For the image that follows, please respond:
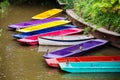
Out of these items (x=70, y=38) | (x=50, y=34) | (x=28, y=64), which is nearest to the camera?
(x=28, y=64)

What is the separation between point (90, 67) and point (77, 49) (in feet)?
6.95

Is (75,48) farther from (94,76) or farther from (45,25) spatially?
(45,25)

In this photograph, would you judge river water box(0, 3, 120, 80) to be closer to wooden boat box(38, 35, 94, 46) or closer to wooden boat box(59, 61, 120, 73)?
wooden boat box(59, 61, 120, 73)

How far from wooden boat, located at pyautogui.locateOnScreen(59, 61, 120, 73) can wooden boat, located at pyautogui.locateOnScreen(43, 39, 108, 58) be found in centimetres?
96

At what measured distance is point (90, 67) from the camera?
10047mm

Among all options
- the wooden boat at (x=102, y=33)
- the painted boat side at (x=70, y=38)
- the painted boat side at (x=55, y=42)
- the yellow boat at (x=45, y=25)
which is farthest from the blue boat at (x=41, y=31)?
the painted boat side at (x=70, y=38)

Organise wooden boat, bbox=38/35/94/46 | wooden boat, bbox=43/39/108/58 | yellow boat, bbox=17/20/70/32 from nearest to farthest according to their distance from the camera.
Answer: wooden boat, bbox=43/39/108/58
wooden boat, bbox=38/35/94/46
yellow boat, bbox=17/20/70/32

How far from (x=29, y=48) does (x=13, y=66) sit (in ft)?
6.94

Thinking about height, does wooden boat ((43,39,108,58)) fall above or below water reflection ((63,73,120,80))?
above

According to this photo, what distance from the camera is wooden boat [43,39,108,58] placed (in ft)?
36.7

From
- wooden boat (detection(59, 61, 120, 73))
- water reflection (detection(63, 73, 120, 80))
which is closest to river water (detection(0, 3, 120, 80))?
water reflection (detection(63, 73, 120, 80))

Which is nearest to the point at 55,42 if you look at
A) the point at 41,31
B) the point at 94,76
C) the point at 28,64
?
the point at 41,31

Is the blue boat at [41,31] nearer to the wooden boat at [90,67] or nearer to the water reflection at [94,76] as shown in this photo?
the wooden boat at [90,67]

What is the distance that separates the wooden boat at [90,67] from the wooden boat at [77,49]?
3.15 feet
